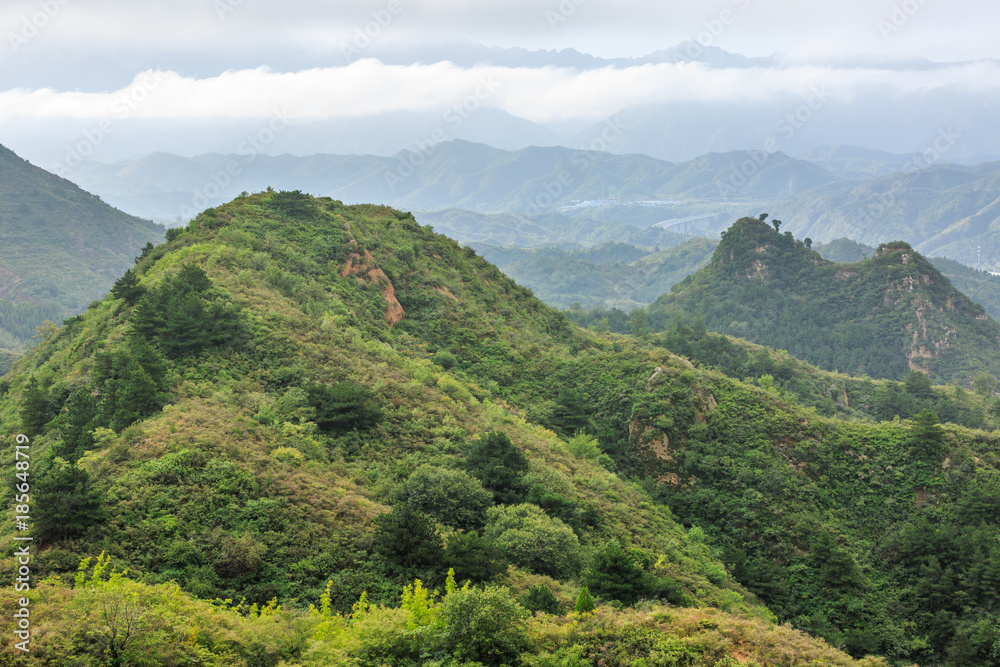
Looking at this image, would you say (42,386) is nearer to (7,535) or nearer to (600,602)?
(7,535)

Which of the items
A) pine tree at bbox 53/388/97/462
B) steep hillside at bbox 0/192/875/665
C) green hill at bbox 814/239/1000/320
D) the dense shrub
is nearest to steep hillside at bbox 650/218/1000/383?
steep hillside at bbox 0/192/875/665

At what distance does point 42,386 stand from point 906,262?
102474mm

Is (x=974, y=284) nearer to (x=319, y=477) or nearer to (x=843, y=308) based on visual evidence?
(x=843, y=308)

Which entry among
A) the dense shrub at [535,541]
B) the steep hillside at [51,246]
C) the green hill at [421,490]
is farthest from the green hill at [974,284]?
the steep hillside at [51,246]

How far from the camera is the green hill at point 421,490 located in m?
13.3

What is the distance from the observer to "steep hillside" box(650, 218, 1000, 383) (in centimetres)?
8925

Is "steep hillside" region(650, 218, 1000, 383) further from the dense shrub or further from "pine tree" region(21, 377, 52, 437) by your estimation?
"pine tree" region(21, 377, 52, 437)

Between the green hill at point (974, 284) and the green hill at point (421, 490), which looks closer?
the green hill at point (421, 490)

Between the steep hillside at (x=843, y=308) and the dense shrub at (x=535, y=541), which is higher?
the steep hillside at (x=843, y=308)

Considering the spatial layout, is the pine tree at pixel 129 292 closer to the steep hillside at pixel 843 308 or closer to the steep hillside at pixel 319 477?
the steep hillside at pixel 319 477

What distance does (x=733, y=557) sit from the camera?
1113 inches

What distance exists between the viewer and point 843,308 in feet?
329

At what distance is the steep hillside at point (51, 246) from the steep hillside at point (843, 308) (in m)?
116

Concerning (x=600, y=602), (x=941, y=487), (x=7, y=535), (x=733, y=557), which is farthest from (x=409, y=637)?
(x=941, y=487)
